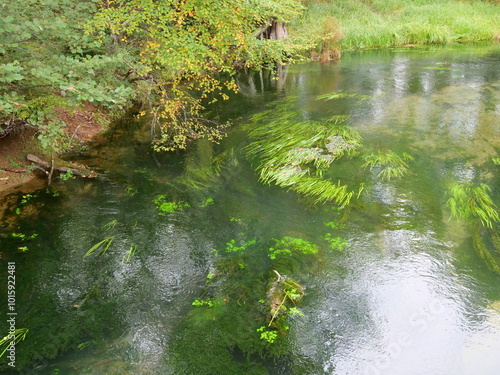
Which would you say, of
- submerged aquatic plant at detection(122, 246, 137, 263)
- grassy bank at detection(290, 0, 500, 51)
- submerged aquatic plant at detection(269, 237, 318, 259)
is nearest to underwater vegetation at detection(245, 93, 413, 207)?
submerged aquatic plant at detection(269, 237, 318, 259)

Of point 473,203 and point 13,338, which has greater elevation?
point 13,338

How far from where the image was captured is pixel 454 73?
1248 centimetres

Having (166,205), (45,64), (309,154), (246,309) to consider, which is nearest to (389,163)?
(309,154)

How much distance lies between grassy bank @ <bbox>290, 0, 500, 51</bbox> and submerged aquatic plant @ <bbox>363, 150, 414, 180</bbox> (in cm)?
999

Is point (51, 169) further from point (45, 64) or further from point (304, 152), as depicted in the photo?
point (304, 152)

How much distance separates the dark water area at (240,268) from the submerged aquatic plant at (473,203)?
0.43ft

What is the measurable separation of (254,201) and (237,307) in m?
2.19

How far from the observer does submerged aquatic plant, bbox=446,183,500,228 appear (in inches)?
199

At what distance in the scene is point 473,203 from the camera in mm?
5336

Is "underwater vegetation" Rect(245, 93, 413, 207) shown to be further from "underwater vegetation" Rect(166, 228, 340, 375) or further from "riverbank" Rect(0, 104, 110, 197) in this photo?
"riverbank" Rect(0, 104, 110, 197)

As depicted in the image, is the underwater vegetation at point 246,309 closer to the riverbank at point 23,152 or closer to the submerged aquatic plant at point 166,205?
the submerged aquatic plant at point 166,205

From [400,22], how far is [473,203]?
17.0m

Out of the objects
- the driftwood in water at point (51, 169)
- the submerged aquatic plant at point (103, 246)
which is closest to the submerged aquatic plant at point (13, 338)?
the submerged aquatic plant at point (103, 246)

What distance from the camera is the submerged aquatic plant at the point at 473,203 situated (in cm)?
506
